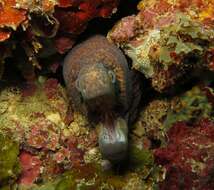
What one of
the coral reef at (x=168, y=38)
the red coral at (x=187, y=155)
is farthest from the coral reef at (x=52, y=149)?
the coral reef at (x=168, y=38)

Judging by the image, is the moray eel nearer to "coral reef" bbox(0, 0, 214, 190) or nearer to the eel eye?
the eel eye

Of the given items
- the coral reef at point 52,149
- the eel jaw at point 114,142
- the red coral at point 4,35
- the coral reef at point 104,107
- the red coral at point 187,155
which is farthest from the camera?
the coral reef at point 52,149

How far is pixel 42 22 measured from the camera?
4602 mm

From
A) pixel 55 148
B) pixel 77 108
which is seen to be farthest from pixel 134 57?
pixel 55 148

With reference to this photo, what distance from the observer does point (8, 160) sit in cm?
474

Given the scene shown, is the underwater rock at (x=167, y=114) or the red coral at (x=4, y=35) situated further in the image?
the red coral at (x=4, y=35)

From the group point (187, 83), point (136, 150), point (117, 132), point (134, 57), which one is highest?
point (134, 57)

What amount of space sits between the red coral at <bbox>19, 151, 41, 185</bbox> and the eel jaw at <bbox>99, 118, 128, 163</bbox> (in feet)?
2.71

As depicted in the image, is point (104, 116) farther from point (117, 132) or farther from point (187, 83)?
point (187, 83)

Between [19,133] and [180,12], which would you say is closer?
[180,12]

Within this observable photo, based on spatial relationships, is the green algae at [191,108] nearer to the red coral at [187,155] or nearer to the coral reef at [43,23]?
the red coral at [187,155]

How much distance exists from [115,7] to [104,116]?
126 cm

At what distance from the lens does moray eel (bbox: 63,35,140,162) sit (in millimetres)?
4332

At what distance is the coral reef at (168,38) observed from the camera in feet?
13.3
